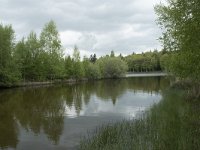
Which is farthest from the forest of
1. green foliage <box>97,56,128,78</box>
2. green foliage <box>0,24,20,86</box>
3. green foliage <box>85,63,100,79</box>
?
green foliage <box>97,56,128,78</box>

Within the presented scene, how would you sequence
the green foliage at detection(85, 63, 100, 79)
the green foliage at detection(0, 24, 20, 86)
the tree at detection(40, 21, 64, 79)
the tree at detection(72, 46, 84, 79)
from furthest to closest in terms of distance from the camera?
the green foliage at detection(85, 63, 100, 79) → the tree at detection(72, 46, 84, 79) → the tree at detection(40, 21, 64, 79) → the green foliage at detection(0, 24, 20, 86)

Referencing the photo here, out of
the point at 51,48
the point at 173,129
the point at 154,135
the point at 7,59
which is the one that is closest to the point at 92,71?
the point at 51,48

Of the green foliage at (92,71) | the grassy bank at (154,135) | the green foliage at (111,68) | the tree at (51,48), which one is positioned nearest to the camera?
the grassy bank at (154,135)

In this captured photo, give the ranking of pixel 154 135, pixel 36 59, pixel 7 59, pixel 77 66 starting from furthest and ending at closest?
pixel 77 66 < pixel 36 59 < pixel 7 59 < pixel 154 135

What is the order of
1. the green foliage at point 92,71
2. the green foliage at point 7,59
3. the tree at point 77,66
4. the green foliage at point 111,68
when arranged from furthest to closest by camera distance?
1. the green foliage at point 111,68
2. the green foliage at point 92,71
3. the tree at point 77,66
4. the green foliage at point 7,59

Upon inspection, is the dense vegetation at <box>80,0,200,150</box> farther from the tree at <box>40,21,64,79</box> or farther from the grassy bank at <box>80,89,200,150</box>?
the tree at <box>40,21,64,79</box>

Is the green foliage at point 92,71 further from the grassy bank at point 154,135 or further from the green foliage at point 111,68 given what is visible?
the grassy bank at point 154,135

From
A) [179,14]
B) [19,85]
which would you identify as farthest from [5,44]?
[179,14]

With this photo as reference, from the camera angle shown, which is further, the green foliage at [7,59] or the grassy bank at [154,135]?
the green foliage at [7,59]

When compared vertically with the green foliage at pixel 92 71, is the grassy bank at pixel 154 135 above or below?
below

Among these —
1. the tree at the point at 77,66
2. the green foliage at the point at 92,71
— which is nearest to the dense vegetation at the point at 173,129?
the tree at the point at 77,66

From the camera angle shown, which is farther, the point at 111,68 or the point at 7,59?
the point at 111,68

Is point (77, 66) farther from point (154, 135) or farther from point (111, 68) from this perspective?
point (154, 135)

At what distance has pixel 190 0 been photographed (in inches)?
677
